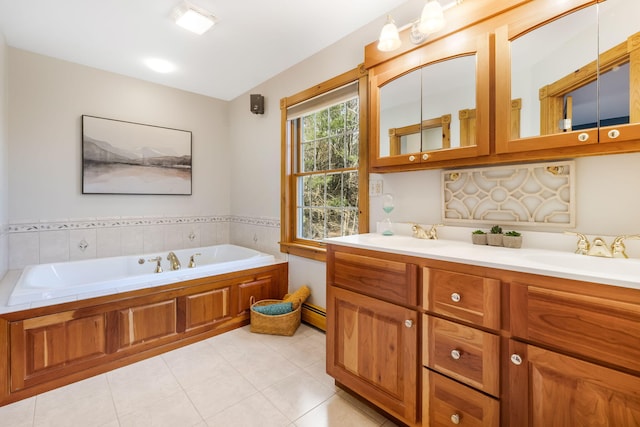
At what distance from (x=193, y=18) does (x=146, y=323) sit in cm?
225

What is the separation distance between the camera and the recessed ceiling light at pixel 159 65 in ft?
8.98

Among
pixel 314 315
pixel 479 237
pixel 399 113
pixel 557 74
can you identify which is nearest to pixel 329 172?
pixel 399 113

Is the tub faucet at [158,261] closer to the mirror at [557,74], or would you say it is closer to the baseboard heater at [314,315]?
the baseboard heater at [314,315]

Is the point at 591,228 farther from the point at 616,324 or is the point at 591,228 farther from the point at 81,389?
the point at 81,389

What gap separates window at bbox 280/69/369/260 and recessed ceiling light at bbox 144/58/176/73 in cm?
117

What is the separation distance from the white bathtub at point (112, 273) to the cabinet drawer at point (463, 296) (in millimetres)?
1888

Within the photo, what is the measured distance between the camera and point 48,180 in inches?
106

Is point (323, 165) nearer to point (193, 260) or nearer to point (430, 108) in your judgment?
point (430, 108)

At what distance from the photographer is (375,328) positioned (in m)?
1.51

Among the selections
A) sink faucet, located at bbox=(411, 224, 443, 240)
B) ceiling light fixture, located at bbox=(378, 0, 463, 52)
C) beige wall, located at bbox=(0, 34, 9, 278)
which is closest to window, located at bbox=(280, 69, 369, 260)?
sink faucet, located at bbox=(411, 224, 443, 240)

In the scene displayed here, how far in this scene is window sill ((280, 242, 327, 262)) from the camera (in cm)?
257

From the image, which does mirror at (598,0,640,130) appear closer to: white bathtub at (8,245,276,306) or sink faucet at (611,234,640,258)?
sink faucet at (611,234,640,258)

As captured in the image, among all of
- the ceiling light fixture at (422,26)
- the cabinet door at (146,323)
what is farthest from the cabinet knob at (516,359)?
the cabinet door at (146,323)

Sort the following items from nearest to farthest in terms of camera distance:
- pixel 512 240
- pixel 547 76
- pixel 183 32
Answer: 1. pixel 547 76
2. pixel 512 240
3. pixel 183 32
